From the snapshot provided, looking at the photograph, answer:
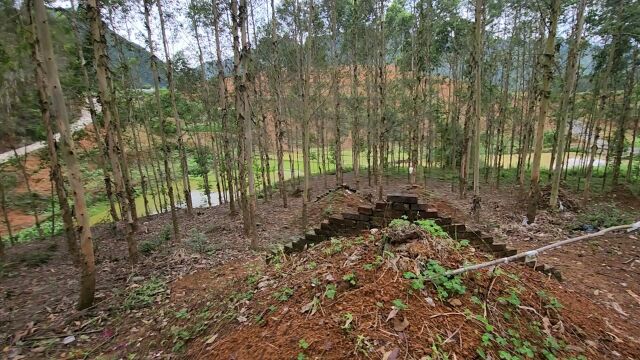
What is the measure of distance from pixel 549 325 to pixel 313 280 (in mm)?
2575

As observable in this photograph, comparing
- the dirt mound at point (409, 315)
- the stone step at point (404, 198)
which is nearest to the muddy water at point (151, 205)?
the dirt mound at point (409, 315)

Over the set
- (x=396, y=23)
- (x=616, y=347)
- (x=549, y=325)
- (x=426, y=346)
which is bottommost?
(x=616, y=347)

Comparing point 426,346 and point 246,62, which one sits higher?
point 246,62

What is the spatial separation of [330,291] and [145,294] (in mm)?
4857

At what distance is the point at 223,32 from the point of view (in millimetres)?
14055

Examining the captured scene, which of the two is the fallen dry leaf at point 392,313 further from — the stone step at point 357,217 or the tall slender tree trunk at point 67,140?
the tall slender tree trunk at point 67,140

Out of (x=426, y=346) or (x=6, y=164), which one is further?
(x=6, y=164)

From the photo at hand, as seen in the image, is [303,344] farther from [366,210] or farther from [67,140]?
[67,140]

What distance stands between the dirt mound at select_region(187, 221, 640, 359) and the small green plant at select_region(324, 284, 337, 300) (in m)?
0.01

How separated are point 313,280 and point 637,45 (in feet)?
63.6

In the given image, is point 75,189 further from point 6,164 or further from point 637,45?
point 637,45

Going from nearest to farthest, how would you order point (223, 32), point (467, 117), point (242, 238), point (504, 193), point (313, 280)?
point (313, 280), point (242, 238), point (223, 32), point (467, 117), point (504, 193)

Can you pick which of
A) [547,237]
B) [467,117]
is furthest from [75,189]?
[467,117]

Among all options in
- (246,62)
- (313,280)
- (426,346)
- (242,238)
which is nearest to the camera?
(426,346)
